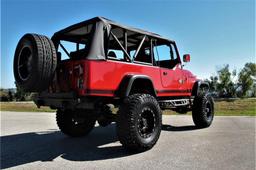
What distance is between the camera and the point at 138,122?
427 cm

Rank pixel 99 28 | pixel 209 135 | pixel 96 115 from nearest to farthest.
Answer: pixel 99 28 < pixel 96 115 < pixel 209 135

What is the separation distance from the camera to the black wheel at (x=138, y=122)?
4.09 m

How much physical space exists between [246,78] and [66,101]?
63068 mm

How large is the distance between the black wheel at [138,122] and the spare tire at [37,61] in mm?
1344

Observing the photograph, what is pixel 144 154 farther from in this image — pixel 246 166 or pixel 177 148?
pixel 246 166

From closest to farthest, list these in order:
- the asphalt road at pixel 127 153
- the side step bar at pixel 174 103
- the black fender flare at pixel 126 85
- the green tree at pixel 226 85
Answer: the asphalt road at pixel 127 153
the black fender flare at pixel 126 85
the side step bar at pixel 174 103
the green tree at pixel 226 85

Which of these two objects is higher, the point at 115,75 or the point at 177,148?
the point at 115,75

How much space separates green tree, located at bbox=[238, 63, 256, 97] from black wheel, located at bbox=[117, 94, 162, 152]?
60756 millimetres

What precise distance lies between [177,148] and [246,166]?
51.4 inches

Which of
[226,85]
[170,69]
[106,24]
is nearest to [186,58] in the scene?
[170,69]

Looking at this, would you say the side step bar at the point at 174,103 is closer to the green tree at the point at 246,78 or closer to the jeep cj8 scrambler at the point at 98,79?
the jeep cj8 scrambler at the point at 98,79

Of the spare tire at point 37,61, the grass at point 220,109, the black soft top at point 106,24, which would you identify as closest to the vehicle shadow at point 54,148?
the spare tire at point 37,61

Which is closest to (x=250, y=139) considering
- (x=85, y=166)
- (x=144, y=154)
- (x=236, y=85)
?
(x=144, y=154)

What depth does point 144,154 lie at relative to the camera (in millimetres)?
4137
